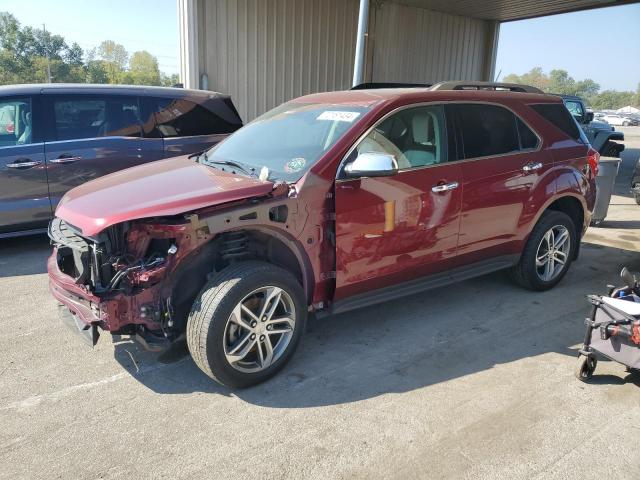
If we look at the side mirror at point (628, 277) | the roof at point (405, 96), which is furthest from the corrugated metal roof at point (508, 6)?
the side mirror at point (628, 277)

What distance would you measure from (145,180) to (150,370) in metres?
1.30

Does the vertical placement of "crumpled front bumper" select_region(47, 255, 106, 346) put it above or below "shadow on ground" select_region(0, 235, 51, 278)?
above

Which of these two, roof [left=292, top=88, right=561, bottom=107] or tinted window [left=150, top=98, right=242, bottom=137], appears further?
tinted window [left=150, top=98, right=242, bottom=137]

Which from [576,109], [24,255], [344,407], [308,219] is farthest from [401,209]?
[576,109]

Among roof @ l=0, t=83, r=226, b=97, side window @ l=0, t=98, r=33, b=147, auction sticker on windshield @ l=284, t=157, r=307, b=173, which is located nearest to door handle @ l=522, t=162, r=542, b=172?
auction sticker on windshield @ l=284, t=157, r=307, b=173

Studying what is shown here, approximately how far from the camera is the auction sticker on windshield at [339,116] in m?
3.73

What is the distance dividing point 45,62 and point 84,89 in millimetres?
84109

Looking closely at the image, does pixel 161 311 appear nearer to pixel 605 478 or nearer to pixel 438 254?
pixel 438 254

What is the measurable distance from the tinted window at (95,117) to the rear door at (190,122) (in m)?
0.26

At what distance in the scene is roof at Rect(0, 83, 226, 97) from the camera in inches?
227

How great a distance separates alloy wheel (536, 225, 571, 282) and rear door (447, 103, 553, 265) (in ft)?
1.28

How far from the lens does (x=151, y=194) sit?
317 cm

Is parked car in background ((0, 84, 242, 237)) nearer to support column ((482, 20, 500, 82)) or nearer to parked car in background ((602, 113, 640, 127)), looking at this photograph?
support column ((482, 20, 500, 82))

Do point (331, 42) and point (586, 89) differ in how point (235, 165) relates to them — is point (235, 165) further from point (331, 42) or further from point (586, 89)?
point (586, 89)
